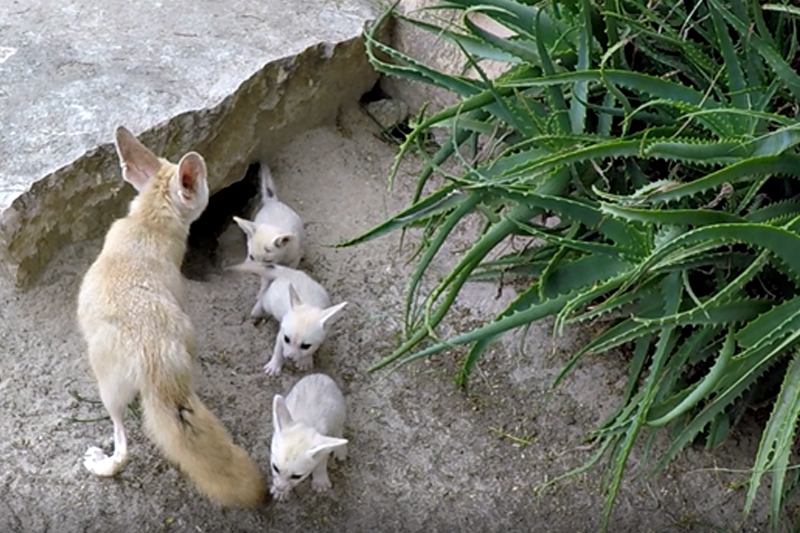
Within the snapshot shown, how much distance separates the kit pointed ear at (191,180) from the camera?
10.6ft

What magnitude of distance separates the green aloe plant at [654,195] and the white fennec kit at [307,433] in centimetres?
30

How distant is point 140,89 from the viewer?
3.69 meters

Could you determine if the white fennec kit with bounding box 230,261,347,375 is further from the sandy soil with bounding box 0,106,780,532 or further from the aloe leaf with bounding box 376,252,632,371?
the aloe leaf with bounding box 376,252,632,371

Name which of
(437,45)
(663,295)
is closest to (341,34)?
(437,45)

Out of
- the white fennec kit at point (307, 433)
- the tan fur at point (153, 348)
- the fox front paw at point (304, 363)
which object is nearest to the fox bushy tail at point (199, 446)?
the tan fur at point (153, 348)

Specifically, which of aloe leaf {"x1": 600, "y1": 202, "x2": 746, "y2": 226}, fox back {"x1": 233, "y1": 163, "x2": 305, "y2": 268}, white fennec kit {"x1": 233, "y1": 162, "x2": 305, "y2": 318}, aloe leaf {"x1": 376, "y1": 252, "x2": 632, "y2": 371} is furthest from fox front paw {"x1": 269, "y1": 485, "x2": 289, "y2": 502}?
aloe leaf {"x1": 600, "y1": 202, "x2": 746, "y2": 226}

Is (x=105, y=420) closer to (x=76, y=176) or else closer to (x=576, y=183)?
(x=76, y=176)

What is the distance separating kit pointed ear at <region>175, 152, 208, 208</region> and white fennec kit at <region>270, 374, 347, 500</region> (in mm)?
633

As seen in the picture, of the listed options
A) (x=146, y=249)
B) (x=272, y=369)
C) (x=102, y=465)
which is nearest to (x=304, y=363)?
(x=272, y=369)

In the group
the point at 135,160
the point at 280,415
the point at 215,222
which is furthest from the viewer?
the point at 215,222

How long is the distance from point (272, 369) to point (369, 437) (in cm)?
38

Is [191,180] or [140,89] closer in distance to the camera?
[191,180]

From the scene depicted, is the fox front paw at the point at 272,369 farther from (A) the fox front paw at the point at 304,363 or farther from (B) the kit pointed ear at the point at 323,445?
(B) the kit pointed ear at the point at 323,445

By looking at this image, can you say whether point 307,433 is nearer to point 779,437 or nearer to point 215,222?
point 779,437
